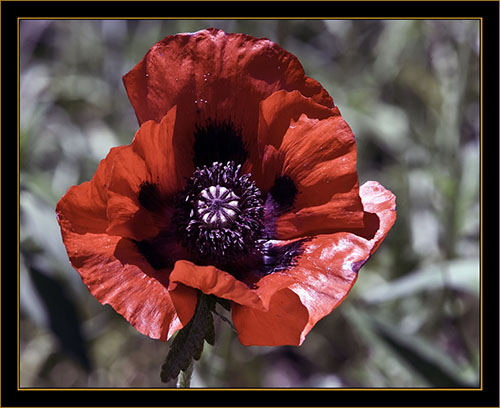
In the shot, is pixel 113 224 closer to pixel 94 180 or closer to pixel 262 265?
pixel 94 180

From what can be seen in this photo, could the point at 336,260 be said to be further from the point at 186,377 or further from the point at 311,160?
the point at 186,377

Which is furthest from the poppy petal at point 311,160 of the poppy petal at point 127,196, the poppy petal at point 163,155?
the poppy petal at point 127,196

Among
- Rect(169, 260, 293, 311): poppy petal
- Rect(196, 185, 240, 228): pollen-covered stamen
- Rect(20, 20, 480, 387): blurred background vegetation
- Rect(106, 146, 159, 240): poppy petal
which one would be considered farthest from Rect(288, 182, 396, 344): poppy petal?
Rect(20, 20, 480, 387): blurred background vegetation

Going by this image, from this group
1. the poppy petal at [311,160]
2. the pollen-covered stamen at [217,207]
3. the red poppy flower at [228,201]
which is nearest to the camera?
the red poppy flower at [228,201]

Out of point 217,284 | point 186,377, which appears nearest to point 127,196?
point 217,284

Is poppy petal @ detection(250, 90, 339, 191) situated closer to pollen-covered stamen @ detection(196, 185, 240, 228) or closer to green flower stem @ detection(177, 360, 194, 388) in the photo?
pollen-covered stamen @ detection(196, 185, 240, 228)

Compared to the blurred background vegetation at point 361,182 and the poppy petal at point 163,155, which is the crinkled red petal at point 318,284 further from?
the blurred background vegetation at point 361,182

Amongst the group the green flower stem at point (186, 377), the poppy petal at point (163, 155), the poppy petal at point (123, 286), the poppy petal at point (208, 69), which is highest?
the poppy petal at point (208, 69)
